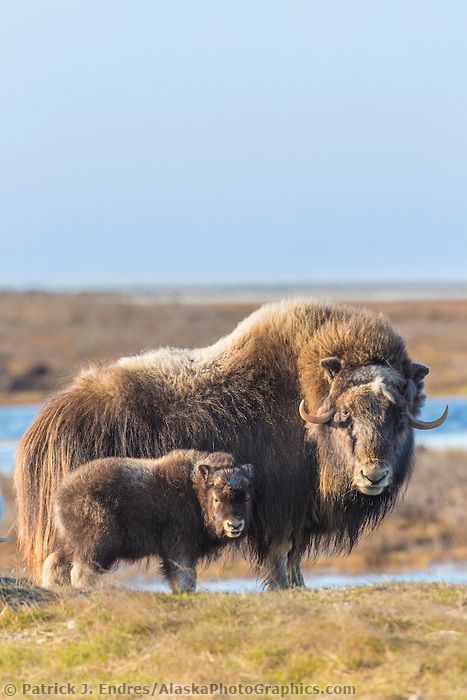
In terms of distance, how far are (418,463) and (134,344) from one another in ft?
51.6

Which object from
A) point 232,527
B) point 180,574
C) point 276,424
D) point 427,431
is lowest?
point 427,431

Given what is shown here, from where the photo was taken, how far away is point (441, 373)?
26641mm

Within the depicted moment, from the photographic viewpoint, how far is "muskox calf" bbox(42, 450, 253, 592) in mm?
4703

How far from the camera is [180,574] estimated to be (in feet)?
15.7

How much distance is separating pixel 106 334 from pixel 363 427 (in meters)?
26.6

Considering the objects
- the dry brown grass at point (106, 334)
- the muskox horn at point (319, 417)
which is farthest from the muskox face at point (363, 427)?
the dry brown grass at point (106, 334)

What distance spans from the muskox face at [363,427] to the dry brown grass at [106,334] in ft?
60.3

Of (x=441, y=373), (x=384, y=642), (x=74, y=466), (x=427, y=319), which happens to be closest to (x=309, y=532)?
(x=74, y=466)

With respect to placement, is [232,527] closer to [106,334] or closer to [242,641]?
[242,641]

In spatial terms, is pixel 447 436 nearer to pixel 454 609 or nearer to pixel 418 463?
pixel 418 463

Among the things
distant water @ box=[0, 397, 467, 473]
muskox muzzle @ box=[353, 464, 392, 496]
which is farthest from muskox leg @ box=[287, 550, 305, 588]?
→ distant water @ box=[0, 397, 467, 473]

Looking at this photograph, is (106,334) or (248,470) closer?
(248,470)

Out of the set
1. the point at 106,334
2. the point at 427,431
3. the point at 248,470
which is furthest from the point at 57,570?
the point at 106,334

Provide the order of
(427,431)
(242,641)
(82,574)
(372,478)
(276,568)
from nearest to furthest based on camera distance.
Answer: (242,641)
(82,574)
(372,478)
(276,568)
(427,431)
